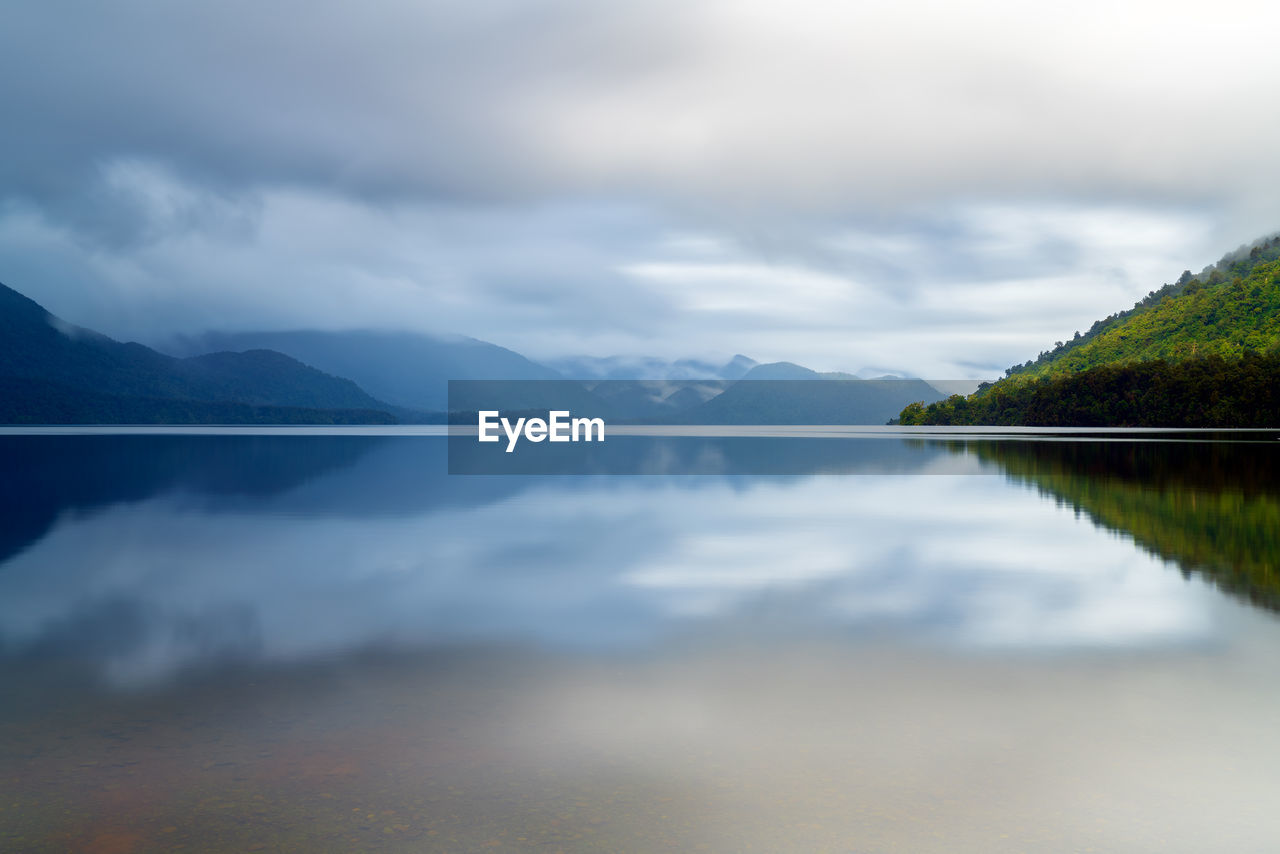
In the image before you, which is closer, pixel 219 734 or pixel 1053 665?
pixel 219 734

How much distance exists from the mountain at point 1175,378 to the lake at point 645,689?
117 meters

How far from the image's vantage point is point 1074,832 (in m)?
6.41

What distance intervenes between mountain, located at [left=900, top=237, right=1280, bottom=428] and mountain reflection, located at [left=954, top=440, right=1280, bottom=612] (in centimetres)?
7805

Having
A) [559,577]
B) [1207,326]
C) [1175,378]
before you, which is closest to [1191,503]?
[559,577]

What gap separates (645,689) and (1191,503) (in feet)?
76.5

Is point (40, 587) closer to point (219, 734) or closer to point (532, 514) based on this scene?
point (219, 734)

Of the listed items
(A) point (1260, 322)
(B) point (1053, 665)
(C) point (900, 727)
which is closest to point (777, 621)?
(B) point (1053, 665)

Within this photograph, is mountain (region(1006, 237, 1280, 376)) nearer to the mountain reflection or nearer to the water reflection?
the mountain reflection

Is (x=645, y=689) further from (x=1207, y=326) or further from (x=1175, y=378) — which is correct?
(x=1207, y=326)

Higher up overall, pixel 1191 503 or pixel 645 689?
pixel 1191 503

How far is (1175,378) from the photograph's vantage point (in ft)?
425

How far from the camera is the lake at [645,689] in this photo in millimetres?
6613

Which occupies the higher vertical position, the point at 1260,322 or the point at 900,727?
the point at 1260,322

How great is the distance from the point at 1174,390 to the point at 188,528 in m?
132
